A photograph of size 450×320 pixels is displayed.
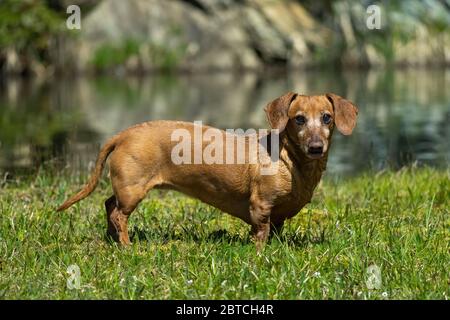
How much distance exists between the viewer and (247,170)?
8320 millimetres

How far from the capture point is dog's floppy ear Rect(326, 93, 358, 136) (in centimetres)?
809

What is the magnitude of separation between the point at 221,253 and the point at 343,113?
1.68 meters

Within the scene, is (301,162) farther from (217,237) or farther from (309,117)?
(217,237)

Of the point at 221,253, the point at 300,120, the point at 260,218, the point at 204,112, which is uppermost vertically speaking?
the point at 300,120

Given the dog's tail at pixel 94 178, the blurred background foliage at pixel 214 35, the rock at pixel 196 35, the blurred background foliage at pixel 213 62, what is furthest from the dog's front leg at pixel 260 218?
the rock at pixel 196 35

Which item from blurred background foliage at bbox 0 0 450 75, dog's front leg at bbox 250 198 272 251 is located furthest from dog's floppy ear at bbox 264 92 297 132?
blurred background foliage at bbox 0 0 450 75

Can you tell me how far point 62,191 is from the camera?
35.9 ft

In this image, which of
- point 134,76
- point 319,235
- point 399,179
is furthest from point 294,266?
point 134,76

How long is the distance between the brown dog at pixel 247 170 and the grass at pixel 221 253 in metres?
0.32

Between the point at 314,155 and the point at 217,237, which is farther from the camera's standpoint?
the point at 217,237

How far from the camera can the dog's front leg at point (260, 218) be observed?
26.9 feet

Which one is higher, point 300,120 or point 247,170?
point 300,120

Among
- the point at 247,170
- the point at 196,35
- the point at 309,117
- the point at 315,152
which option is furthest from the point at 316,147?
the point at 196,35
